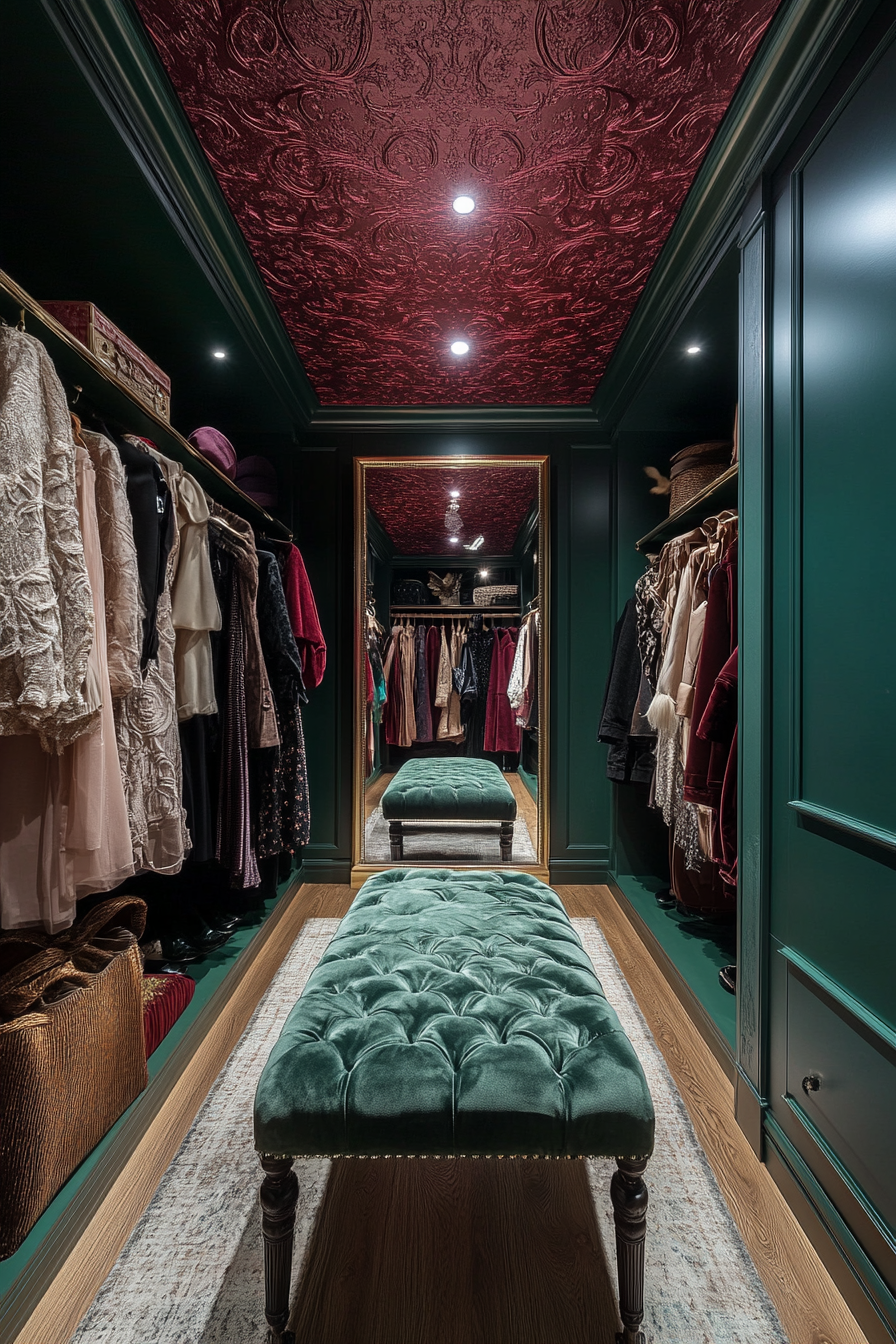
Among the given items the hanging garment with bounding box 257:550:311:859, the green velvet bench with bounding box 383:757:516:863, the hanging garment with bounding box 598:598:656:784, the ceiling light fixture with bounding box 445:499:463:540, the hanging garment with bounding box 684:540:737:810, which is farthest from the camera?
the ceiling light fixture with bounding box 445:499:463:540

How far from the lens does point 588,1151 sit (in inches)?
39.1

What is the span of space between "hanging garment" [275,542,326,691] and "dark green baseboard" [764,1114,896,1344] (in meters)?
2.33

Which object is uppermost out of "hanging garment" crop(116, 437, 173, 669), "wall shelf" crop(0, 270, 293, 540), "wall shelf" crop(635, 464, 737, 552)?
"wall shelf" crop(0, 270, 293, 540)

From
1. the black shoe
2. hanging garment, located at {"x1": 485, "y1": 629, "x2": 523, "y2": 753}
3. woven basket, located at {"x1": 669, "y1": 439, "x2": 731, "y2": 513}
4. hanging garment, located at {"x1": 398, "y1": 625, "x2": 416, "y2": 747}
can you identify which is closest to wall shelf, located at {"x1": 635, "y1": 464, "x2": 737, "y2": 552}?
woven basket, located at {"x1": 669, "y1": 439, "x2": 731, "y2": 513}

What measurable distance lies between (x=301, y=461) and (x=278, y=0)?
2113mm

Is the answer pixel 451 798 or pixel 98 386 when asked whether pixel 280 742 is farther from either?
pixel 98 386

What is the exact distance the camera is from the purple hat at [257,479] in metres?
2.87

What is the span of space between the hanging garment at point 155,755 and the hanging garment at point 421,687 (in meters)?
1.92

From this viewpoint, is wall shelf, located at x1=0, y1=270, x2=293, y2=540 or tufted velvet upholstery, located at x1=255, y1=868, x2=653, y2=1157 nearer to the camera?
tufted velvet upholstery, located at x1=255, y1=868, x2=653, y2=1157

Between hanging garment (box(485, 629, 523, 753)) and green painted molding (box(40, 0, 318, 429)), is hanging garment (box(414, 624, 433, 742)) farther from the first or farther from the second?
green painted molding (box(40, 0, 318, 429))

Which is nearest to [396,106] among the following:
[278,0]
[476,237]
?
[278,0]

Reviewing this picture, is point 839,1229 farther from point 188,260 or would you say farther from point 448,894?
point 188,260

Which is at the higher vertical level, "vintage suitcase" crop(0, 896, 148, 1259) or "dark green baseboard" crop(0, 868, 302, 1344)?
"vintage suitcase" crop(0, 896, 148, 1259)

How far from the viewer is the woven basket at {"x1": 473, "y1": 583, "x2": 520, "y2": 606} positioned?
11.6ft
